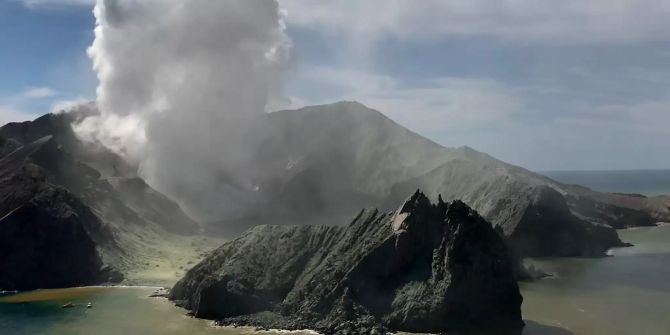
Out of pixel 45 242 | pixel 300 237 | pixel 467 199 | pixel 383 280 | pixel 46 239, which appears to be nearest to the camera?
pixel 383 280

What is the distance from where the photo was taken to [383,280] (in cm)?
8569

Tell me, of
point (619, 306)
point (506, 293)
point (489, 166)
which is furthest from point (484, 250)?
point (489, 166)

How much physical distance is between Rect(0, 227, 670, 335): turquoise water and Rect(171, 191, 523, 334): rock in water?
17.3 ft

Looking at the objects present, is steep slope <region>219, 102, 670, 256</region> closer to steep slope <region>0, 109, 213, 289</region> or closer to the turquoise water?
steep slope <region>0, 109, 213, 289</region>

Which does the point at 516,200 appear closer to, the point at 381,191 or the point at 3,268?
the point at 381,191

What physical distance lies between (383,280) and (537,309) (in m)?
26.0

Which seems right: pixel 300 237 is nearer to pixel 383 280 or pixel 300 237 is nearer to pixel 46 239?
pixel 383 280

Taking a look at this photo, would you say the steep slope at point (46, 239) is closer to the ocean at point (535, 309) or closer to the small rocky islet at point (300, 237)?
the small rocky islet at point (300, 237)

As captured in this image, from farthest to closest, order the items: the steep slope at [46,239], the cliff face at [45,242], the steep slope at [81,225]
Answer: the steep slope at [81,225] < the steep slope at [46,239] < the cliff face at [45,242]

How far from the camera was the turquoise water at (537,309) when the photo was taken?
8344 cm

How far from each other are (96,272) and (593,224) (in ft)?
399

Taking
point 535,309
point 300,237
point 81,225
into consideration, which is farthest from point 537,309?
point 81,225

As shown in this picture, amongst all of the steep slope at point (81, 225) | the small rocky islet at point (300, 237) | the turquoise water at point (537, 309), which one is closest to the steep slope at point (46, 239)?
the steep slope at point (81, 225)

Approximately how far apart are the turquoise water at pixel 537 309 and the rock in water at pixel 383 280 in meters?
5.29
